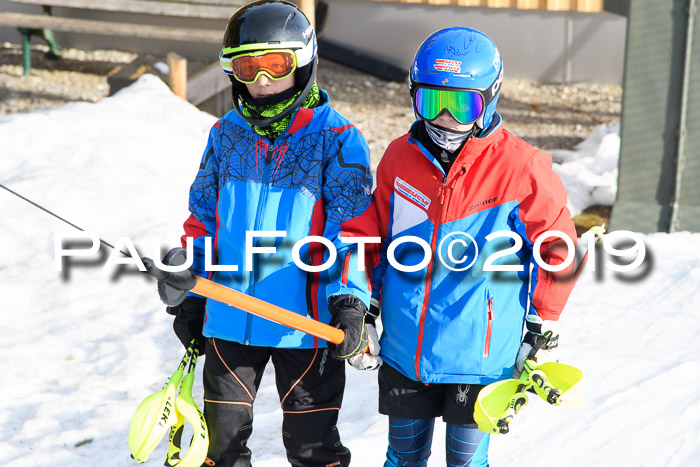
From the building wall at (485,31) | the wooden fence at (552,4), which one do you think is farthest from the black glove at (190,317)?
the building wall at (485,31)

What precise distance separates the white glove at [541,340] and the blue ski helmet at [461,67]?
0.70 metres

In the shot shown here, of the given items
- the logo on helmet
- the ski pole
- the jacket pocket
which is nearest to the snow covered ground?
the jacket pocket

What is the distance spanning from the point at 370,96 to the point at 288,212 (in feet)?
29.8

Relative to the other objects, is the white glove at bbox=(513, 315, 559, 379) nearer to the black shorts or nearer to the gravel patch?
the black shorts

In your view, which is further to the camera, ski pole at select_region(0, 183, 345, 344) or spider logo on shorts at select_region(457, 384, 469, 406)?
spider logo on shorts at select_region(457, 384, 469, 406)

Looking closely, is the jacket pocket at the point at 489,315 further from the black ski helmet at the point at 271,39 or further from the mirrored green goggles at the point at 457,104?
the black ski helmet at the point at 271,39

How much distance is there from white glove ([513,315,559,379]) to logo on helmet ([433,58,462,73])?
88cm

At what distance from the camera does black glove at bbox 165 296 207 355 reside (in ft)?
10.6

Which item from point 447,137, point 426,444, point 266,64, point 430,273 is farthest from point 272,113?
point 426,444

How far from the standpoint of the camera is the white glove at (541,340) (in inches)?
111

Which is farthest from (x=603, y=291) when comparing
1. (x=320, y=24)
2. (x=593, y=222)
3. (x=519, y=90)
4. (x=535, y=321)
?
(x=320, y=24)

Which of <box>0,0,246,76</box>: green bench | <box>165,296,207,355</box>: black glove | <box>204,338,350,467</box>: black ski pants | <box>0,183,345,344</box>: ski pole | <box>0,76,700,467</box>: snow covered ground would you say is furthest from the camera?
<box>0,0,246,76</box>: green bench

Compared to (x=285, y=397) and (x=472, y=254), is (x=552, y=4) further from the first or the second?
(x=285, y=397)

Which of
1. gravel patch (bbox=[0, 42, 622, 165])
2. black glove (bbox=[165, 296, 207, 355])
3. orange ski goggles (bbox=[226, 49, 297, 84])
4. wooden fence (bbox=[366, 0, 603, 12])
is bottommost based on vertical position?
gravel patch (bbox=[0, 42, 622, 165])
